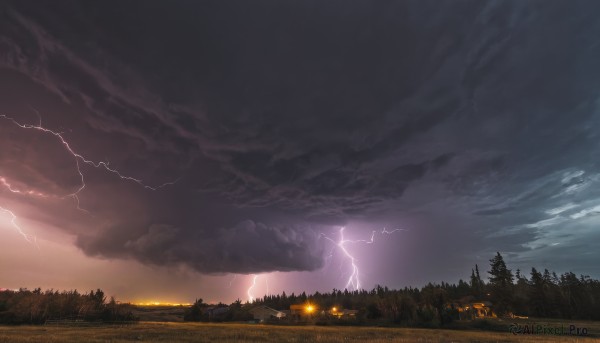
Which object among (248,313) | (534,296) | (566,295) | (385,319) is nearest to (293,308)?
(248,313)

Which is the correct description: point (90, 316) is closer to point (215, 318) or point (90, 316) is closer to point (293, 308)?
point (215, 318)

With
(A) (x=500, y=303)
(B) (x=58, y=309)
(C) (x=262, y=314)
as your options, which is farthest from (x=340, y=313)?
(B) (x=58, y=309)

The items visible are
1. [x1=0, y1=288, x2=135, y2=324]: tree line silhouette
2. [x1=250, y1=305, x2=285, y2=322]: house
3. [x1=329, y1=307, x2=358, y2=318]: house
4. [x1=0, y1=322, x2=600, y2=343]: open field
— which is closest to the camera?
[x1=0, y1=322, x2=600, y2=343]: open field

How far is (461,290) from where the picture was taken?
153m

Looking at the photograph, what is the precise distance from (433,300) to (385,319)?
454 inches

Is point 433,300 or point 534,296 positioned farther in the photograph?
point 534,296

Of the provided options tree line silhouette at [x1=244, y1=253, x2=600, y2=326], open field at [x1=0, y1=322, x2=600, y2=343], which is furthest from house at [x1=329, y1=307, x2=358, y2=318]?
open field at [x1=0, y1=322, x2=600, y2=343]

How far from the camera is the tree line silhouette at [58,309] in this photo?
66.8m

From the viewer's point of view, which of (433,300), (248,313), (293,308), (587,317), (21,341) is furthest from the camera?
(293,308)

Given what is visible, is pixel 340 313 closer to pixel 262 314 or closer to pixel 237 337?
pixel 262 314

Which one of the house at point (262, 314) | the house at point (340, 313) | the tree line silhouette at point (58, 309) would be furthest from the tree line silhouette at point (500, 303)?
the tree line silhouette at point (58, 309)

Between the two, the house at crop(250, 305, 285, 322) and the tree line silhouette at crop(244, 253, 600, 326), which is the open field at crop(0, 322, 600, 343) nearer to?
the tree line silhouette at crop(244, 253, 600, 326)

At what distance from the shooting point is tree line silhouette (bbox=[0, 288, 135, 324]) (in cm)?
6681

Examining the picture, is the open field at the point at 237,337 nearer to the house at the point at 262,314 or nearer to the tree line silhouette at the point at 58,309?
the tree line silhouette at the point at 58,309
